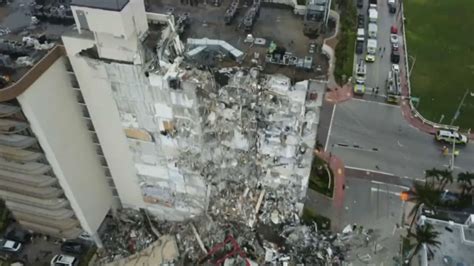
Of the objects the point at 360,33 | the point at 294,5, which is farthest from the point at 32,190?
the point at 360,33

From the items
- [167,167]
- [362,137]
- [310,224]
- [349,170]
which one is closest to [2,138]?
[167,167]

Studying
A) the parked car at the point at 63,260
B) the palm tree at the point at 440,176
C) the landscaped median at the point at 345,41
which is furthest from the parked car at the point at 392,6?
the parked car at the point at 63,260

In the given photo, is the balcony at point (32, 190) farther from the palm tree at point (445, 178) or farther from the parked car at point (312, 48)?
the palm tree at point (445, 178)

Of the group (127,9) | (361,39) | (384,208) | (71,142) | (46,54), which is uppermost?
Result: (127,9)

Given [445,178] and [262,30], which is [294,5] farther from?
[445,178]

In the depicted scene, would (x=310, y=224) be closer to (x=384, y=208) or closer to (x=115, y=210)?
(x=384, y=208)

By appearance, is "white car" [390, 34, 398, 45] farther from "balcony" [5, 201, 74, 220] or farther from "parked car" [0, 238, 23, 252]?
"parked car" [0, 238, 23, 252]
